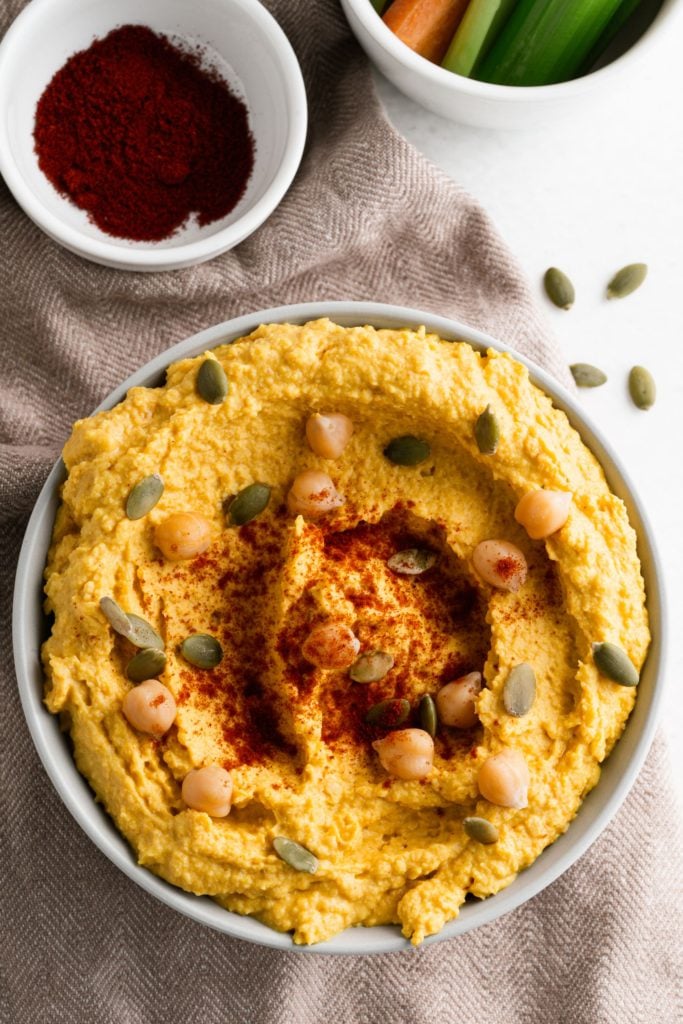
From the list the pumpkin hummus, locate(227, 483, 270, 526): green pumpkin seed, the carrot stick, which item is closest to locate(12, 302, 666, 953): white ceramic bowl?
the pumpkin hummus

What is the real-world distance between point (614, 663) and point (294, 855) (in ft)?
2.90

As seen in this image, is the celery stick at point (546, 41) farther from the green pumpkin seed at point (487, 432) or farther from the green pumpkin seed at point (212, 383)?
the green pumpkin seed at point (212, 383)

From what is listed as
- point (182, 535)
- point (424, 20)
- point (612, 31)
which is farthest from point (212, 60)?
point (182, 535)

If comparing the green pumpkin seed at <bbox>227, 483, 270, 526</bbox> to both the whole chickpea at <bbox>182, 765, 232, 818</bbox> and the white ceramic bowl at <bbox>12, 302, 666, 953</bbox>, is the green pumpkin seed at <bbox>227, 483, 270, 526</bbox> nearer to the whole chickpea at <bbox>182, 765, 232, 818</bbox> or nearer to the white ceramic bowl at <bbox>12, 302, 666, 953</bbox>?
the white ceramic bowl at <bbox>12, 302, 666, 953</bbox>

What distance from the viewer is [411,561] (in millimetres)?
3064

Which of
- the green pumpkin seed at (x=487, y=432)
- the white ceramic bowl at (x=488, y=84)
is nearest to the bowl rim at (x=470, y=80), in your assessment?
the white ceramic bowl at (x=488, y=84)

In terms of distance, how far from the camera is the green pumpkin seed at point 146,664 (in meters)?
2.82

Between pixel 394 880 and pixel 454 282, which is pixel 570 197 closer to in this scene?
pixel 454 282

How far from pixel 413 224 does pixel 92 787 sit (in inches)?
74.4

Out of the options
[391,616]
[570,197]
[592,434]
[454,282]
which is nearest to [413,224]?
[454,282]

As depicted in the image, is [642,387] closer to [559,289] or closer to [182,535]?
[559,289]

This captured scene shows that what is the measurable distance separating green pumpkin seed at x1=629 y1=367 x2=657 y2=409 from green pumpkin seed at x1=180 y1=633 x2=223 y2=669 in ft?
5.31

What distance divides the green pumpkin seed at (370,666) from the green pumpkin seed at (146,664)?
48 cm

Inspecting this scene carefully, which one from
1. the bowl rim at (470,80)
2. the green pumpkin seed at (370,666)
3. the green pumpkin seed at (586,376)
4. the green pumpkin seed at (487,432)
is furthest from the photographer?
the green pumpkin seed at (586,376)
